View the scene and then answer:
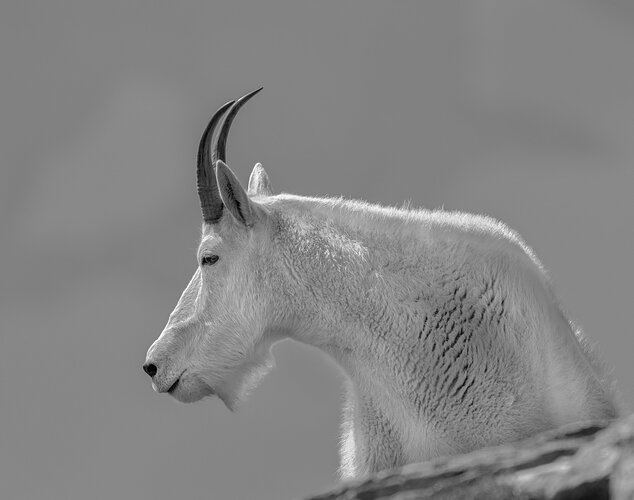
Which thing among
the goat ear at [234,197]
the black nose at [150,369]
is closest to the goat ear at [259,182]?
the goat ear at [234,197]

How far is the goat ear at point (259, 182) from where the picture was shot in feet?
33.7

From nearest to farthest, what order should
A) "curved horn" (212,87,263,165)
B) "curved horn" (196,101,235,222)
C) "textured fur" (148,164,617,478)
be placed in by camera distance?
1. "textured fur" (148,164,617,478)
2. "curved horn" (196,101,235,222)
3. "curved horn" (212,87,263,165)

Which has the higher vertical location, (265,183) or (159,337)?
(265,183)

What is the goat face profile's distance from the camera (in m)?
9.05

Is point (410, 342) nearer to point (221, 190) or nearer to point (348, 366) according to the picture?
point (348, 366)

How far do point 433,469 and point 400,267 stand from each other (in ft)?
13.3

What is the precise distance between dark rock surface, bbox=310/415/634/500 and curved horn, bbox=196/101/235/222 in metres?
4.76

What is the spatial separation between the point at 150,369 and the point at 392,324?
2270mm

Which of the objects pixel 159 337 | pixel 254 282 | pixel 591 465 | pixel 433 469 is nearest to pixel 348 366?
pixel 254 282

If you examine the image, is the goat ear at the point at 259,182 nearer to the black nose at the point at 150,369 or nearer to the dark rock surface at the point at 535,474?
the black nose at the point at 150,369

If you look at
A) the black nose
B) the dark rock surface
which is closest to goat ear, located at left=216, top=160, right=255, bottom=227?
the black nose

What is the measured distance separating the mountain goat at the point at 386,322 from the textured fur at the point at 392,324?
0.01 meters

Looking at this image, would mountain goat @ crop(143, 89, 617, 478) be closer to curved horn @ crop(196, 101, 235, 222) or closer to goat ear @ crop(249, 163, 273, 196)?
curved horn @ crop(196, 101, 235, 222)

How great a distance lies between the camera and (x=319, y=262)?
29.0 feet
